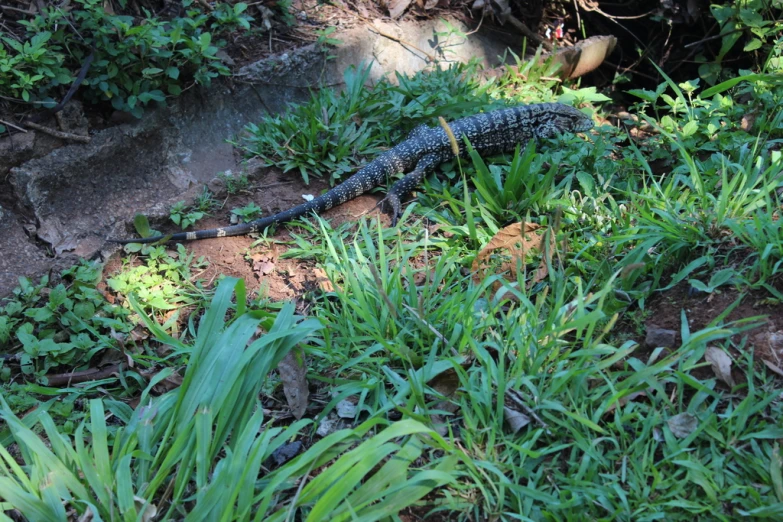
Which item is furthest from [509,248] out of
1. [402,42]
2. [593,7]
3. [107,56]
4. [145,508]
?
[593,7]

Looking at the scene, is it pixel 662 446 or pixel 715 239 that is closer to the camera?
pixel 662 446

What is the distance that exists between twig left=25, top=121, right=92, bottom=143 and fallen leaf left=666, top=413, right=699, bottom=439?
181 inches

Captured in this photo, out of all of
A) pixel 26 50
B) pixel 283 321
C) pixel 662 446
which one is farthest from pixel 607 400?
pixel 26 50

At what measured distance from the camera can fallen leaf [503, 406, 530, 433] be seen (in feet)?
8.41

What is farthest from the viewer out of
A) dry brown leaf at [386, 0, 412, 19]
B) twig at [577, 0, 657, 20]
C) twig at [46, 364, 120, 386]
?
twig at [577, 0, 657, 20]

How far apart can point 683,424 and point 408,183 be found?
296cm

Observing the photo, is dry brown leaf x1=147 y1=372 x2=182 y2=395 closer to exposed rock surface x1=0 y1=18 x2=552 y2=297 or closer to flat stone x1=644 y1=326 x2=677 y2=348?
exposed rock surface x1=0 y1=18 x2=552 y2=297

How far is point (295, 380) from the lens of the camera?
2.95m

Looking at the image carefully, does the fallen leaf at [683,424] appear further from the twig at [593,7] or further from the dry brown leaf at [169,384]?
the twig at [593,7]

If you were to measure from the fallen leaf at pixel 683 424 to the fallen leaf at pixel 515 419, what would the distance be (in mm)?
585

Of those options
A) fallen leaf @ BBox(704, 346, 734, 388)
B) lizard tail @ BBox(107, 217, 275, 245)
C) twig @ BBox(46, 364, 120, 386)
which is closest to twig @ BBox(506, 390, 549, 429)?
fallen leaf @ BBox(704, 346, 734, 388)

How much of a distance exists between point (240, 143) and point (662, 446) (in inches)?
169

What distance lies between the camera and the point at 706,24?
6.81m

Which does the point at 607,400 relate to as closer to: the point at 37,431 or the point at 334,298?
the point at 334,298
